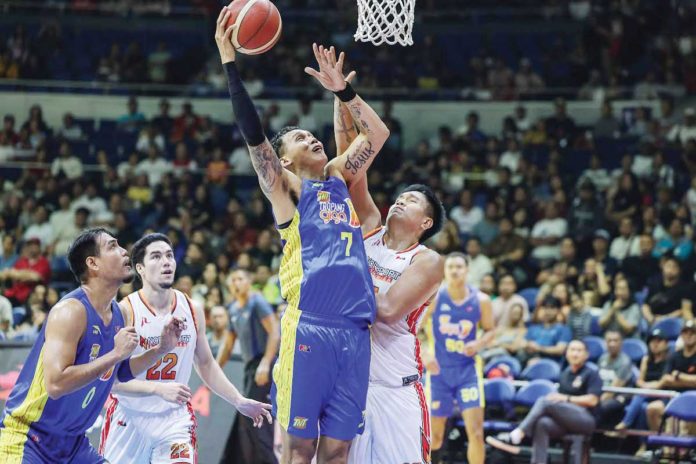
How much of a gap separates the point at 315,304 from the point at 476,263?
8.59m

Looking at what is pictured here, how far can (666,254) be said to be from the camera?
12.8 metres

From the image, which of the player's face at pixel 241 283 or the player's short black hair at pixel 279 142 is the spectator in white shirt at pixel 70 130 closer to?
the player's face at pixel 241 283

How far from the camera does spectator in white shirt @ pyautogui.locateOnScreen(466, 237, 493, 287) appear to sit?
13.6 metres

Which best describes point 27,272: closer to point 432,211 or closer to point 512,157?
point 512,157

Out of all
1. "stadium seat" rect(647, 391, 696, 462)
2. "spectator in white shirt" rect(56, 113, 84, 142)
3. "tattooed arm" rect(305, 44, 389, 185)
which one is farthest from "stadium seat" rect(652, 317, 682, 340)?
"spectator in white shirt" rect(56, 113, 84, 142)

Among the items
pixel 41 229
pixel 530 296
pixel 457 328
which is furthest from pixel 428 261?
pixel 41 229

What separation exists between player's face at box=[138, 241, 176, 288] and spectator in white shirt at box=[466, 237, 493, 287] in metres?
7.13

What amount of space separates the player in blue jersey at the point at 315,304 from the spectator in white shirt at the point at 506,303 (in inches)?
276

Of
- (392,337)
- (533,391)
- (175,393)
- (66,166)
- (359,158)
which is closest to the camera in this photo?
(359,158)

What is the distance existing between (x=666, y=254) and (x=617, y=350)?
216cm

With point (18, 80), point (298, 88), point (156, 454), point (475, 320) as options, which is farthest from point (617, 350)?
point (18, 80)

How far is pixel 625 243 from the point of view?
13.6 metres

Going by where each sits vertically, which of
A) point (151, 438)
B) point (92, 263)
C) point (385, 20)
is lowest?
point (151, 438)

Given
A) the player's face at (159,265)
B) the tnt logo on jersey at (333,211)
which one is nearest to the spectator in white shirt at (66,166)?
the player's face at (159,265)
